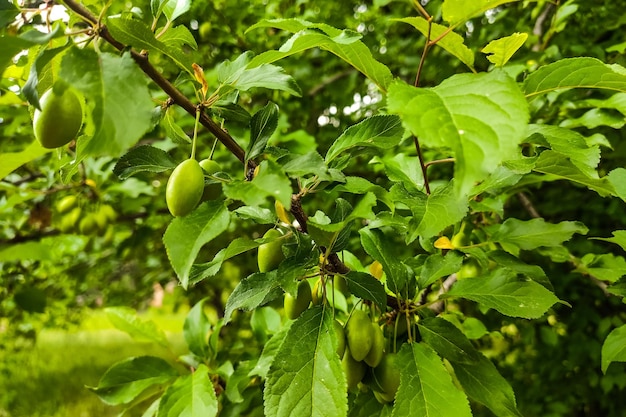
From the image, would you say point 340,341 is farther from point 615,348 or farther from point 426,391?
point 615,348

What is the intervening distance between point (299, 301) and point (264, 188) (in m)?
0.28

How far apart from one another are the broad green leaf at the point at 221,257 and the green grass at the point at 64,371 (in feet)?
7.21

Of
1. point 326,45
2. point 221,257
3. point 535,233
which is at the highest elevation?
point 326,45

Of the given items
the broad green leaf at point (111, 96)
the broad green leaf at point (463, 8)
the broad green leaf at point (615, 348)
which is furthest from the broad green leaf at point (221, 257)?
the broad green leaf at point (615, 348)

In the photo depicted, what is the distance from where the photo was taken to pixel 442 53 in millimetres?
1830

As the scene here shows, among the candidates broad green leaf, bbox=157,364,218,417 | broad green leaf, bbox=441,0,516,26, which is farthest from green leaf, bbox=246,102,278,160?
broad green leaf, bbox=157,364,218,417

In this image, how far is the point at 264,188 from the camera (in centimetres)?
44

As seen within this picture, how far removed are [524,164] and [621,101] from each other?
0.45 m

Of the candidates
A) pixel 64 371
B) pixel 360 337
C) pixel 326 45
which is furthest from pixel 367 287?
pixel 64 371

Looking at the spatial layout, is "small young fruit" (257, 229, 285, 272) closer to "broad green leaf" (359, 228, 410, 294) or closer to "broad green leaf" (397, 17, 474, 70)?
"broad green leaf" (359, 228, 410, 294)

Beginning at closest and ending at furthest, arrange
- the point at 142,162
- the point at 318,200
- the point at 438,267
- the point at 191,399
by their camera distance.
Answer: the point at 142,162 → the point at 438,267 → the point at 191,399 → the point at 318,200

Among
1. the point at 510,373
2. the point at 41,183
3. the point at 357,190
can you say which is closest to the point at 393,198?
the point at 357,190

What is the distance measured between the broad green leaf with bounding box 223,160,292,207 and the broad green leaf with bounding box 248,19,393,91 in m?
0.14

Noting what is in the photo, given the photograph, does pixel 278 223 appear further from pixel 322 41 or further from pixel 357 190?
pixel 322 41
